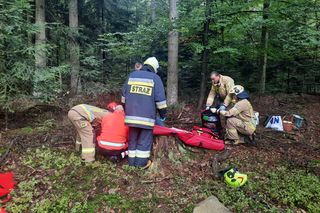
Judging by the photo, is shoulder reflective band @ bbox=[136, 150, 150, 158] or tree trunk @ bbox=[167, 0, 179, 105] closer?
shoulder reflective band @ bbox=[136, 150, 150, 158]

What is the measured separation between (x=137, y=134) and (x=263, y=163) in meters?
2.92

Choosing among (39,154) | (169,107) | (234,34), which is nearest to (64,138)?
(39,154)

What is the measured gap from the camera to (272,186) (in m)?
5.24

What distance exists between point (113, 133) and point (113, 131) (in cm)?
4

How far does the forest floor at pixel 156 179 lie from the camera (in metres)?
4.60

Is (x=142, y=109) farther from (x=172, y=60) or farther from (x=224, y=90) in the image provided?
(x=172, y=60)

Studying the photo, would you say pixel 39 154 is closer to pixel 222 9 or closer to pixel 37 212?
pixel 37 212

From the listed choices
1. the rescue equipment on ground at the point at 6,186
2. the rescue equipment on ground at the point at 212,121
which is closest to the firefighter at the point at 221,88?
the rescue equipment on ground at the point at 212,121

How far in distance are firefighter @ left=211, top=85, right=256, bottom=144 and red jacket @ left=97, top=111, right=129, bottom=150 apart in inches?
106

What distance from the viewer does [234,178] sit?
522 cm

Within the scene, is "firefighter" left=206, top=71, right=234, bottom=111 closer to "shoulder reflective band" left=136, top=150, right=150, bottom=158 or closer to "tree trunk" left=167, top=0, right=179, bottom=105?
"shoulder reflective band" left=136, top=150, right=150, bottom=158

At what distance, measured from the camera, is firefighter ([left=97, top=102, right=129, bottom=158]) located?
5.73 metres

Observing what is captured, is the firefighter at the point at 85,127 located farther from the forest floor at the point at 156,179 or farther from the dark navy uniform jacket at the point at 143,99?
the dark navy uniform jacket at the point at 143,99

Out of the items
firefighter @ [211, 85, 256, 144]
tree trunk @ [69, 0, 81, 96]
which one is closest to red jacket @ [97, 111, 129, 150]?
firefighter @ [211, 85, 256, 144]
